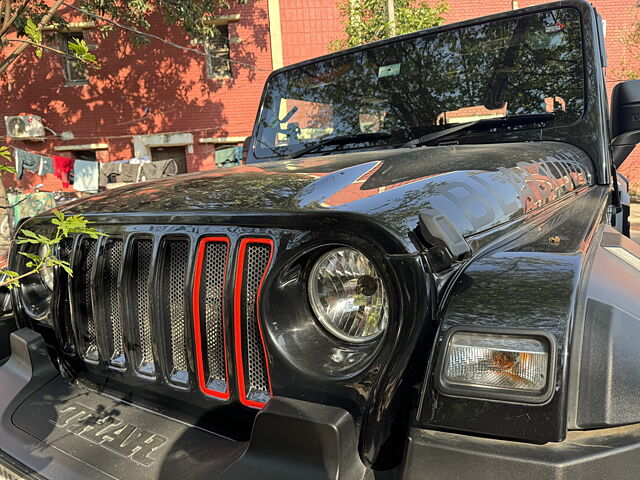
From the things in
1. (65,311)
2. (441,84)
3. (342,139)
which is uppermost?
(441,84)

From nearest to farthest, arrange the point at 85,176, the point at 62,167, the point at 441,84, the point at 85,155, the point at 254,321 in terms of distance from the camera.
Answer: the point at 254,321 → the point at 441,84 → the point at 85,176 → the point at 62,167 → the point at 85,155

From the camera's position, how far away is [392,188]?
1.48 m

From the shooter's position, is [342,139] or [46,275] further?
[342,139]

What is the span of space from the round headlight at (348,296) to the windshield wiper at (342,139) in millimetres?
1587

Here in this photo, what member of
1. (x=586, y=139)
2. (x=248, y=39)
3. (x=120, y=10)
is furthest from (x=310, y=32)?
(x=586, y=139)

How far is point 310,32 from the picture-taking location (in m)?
14.7

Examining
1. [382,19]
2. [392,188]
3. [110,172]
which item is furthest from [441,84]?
[110,172]

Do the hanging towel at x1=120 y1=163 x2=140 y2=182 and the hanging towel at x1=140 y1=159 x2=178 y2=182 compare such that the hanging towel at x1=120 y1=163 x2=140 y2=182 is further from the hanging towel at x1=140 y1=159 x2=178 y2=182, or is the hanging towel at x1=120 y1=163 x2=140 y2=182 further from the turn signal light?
the turn signal light

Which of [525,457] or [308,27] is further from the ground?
[308,27]

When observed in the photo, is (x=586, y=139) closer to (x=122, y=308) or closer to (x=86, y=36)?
(x=122, y=308)

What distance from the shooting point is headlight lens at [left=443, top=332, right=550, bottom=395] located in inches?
41.1

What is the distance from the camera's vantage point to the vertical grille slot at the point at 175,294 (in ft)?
5.23

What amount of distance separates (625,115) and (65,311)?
283 centimetres

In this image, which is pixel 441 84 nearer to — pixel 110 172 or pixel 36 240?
pixel 36 240
